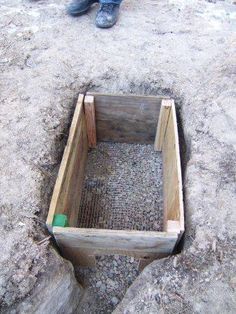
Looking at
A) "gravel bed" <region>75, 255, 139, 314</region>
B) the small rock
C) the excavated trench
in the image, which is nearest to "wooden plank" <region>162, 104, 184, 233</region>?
the excavated trench

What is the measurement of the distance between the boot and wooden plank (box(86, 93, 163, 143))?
3.19ft

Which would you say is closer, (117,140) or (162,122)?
(162,122)

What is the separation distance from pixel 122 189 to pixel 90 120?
0.73 m

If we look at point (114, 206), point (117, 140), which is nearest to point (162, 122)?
point (117, 140)

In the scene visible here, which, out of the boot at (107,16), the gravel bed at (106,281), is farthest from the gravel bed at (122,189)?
the boot at (107,16)

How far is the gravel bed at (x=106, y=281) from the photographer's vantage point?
2.23m

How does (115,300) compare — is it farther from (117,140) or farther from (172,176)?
(117,140)

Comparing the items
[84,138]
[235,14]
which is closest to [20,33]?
[84,138]

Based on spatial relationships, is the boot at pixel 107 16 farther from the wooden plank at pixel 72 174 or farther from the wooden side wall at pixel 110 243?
the wooden side wall at pixel 110 243

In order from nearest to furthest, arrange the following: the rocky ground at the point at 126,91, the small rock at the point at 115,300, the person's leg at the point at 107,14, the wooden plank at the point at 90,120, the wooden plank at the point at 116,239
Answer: the rocky ground at the point at 126,91
the wooden plank at the point at 116,239
the small rock at the point at 115,300
the wooden plank at the point at 90,120
the person's leg at the point at 107,14

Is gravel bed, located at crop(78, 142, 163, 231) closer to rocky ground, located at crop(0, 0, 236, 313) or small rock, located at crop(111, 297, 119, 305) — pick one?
rocky ground, located at crop(0, 0, 236, 313)

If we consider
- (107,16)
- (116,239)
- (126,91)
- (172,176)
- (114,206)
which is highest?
(107,16)

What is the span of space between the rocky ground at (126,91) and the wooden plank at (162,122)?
13 cm

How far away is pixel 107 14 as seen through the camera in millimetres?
3473
